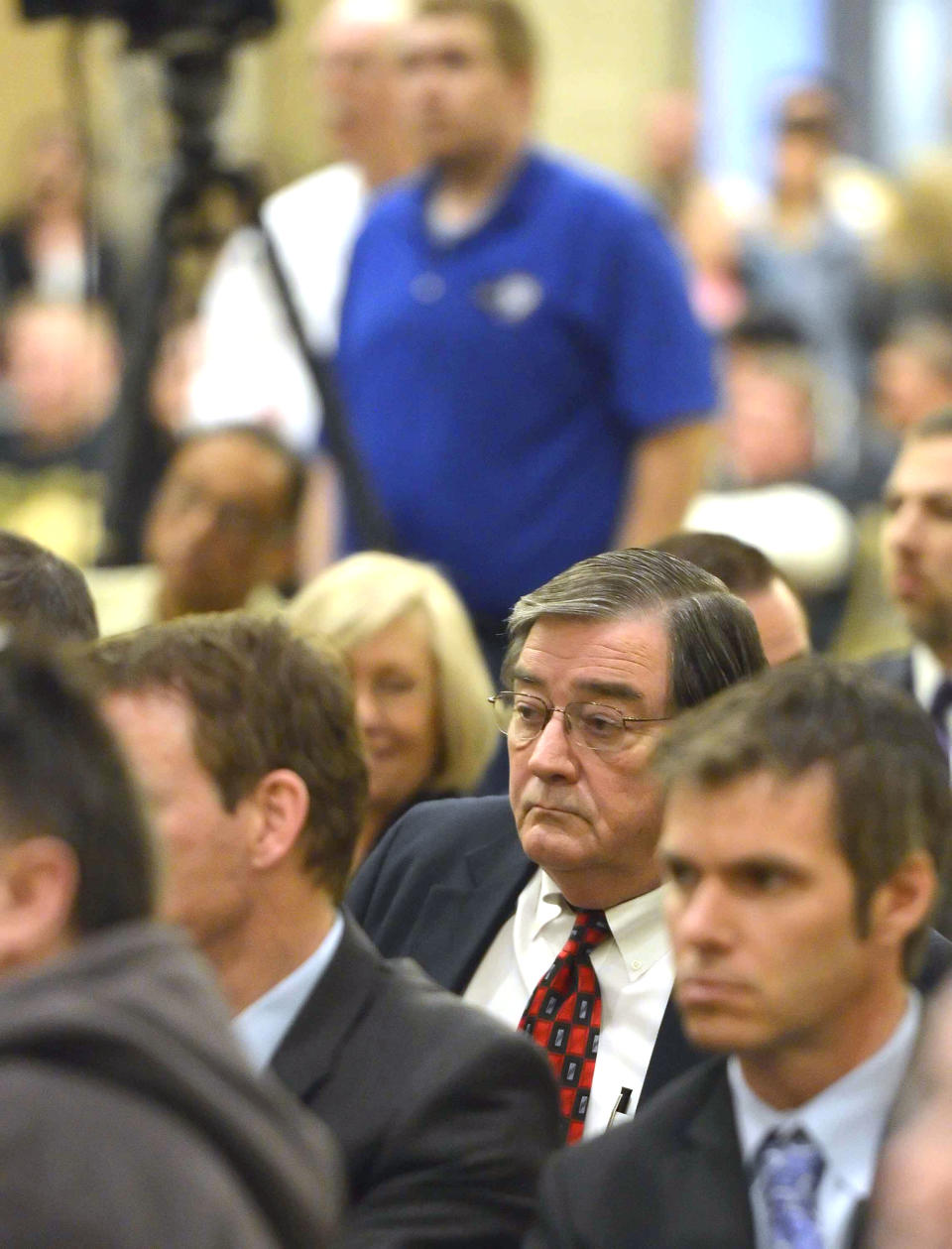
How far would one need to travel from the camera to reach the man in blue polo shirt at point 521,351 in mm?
3549

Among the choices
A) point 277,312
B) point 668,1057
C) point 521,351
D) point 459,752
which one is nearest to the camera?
point 668,1057

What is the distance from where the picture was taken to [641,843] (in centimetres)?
216

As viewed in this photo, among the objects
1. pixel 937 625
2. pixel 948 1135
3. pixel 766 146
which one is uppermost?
pixel 948 1135

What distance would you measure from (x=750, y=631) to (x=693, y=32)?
23.5ft

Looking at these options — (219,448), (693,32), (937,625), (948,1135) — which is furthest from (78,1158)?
(693,32)

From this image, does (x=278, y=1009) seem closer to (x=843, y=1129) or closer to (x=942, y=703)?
(x=843, y=1129)

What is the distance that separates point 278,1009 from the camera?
1915 millimetres

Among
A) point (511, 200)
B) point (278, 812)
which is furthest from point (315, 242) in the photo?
point (278, 812)

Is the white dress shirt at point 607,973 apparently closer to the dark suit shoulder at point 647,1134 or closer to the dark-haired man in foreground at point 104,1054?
the dark suit shoulder at point 647,1134

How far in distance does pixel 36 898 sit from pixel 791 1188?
2.05 ft

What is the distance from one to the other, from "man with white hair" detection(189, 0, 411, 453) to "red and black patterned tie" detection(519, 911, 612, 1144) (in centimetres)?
212

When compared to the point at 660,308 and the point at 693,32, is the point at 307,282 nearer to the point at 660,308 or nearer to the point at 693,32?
the point at 660,308

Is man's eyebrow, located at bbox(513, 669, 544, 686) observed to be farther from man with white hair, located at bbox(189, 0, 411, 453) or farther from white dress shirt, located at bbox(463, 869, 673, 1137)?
man with white hair, located at bbox(189, 0, 411, 453)

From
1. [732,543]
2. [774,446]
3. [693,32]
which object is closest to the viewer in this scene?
[732,543]
